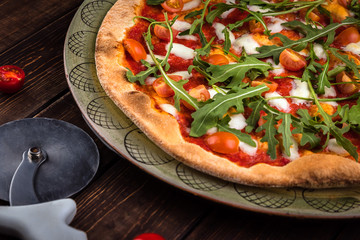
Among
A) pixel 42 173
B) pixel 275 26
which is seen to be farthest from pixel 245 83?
pixel 42 173

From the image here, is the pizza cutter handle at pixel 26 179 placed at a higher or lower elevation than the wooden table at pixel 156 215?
higher

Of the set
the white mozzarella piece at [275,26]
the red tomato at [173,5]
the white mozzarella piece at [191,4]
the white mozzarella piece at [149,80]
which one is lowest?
the white mozzarella piece at [275,26]

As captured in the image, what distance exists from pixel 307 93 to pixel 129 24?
130cm

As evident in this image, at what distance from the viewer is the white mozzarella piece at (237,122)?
2.86 metres

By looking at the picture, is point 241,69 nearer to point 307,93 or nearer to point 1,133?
point 307,93

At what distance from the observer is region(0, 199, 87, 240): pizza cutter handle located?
2246 millimetres

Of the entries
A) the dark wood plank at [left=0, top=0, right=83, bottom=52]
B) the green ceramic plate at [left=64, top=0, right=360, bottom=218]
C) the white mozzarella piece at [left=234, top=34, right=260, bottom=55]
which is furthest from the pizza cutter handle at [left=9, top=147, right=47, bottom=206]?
the white mozzarella piece at [left=234, top=34, right=260, bottom=55]

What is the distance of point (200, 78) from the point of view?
10.4ft

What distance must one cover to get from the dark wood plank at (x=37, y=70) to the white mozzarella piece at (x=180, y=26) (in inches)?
33.0

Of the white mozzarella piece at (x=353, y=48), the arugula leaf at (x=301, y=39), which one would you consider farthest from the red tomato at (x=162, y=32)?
the white mozzarella piece at (x=353, y=48)

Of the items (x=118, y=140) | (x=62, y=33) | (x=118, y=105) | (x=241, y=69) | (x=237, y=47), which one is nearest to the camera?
(x=118, y=140)

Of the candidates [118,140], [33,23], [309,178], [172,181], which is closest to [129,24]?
[33,23]

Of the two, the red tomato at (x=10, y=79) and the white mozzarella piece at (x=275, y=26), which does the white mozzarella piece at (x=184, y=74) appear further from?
the red tomato at (x=10, y=79)

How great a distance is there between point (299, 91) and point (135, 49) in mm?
1071
